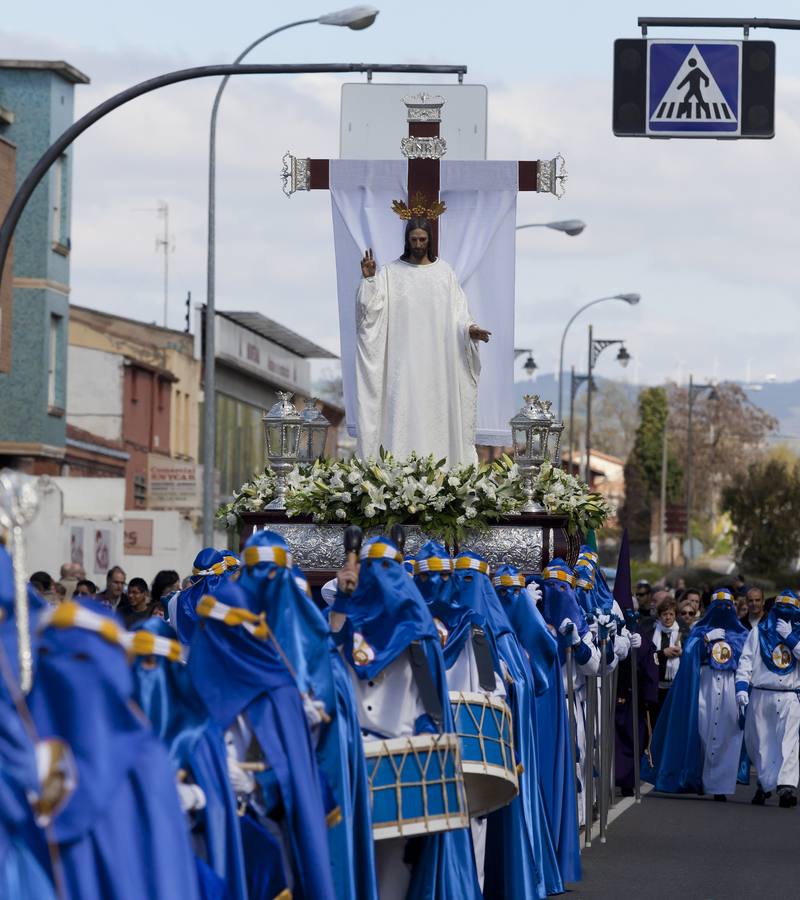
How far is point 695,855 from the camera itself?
593 inches

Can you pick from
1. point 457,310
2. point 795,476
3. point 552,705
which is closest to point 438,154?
point 457,310

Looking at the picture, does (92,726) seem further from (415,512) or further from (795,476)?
(795,476)

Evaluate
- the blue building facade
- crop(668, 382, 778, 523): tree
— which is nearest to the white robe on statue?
the blue building facade

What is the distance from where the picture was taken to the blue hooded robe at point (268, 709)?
7516mm

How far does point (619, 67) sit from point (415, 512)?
4432 mm

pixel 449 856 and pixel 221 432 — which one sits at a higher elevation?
pixel 221 432

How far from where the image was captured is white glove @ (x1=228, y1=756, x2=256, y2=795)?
7.34m

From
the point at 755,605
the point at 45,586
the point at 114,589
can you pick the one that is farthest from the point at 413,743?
the point at 755,605

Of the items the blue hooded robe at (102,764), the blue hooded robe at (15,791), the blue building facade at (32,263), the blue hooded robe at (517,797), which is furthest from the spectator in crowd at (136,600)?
the blue building facade at (32,263)

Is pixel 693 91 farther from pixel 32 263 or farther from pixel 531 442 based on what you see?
pixel 32 263

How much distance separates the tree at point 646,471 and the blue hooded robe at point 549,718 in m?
88.2

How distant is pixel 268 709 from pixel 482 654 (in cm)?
370

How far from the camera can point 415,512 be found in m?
14.2

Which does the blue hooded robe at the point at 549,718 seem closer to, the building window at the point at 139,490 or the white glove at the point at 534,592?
the white glove at the point at 534,592
